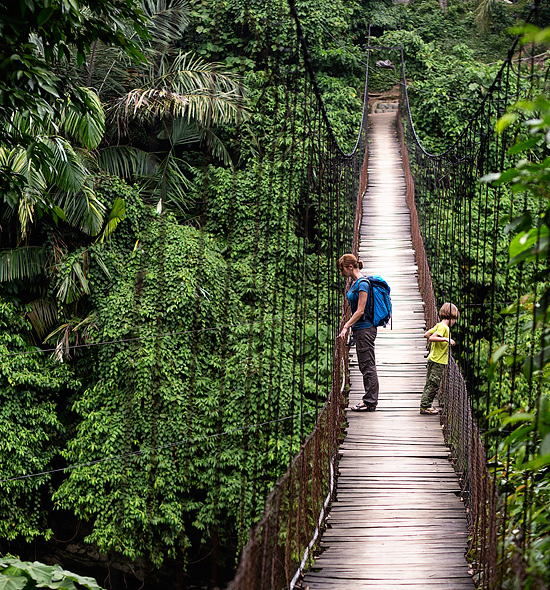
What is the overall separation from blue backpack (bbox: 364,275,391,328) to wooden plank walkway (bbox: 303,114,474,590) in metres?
0.58

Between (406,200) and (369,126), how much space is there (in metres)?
5.00

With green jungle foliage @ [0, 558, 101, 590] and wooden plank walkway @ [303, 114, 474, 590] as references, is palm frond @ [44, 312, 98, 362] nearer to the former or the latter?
wooden plank walkway @ [303, 114, 474, 590]

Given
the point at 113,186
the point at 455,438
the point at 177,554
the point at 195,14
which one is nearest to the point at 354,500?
the point at 455,438

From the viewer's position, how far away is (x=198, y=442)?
6.79 metres

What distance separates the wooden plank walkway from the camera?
105 inches

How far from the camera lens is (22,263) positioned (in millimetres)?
7367

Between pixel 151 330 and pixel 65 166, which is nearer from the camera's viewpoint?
pixel 65 166

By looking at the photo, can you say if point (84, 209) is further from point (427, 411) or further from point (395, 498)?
point (395, 498)

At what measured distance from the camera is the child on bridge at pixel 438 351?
411cm

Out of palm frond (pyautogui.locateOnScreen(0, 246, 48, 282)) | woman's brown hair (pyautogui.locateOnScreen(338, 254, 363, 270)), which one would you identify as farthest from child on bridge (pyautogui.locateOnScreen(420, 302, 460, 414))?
palm frond (pyautogui.locateOnScreen(0, 246, 48, 282))

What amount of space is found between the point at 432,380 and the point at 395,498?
41.8 inches

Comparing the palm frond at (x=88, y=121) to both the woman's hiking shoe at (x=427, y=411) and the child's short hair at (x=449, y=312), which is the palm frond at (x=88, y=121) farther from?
the woman's hiking shoe at (x=427, y=411)

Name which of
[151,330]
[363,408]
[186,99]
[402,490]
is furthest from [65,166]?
[402,490]

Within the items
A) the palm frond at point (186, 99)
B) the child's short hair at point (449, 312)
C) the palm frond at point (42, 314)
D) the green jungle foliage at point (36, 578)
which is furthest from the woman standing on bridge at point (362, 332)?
the palm frond at point (186, 99)
